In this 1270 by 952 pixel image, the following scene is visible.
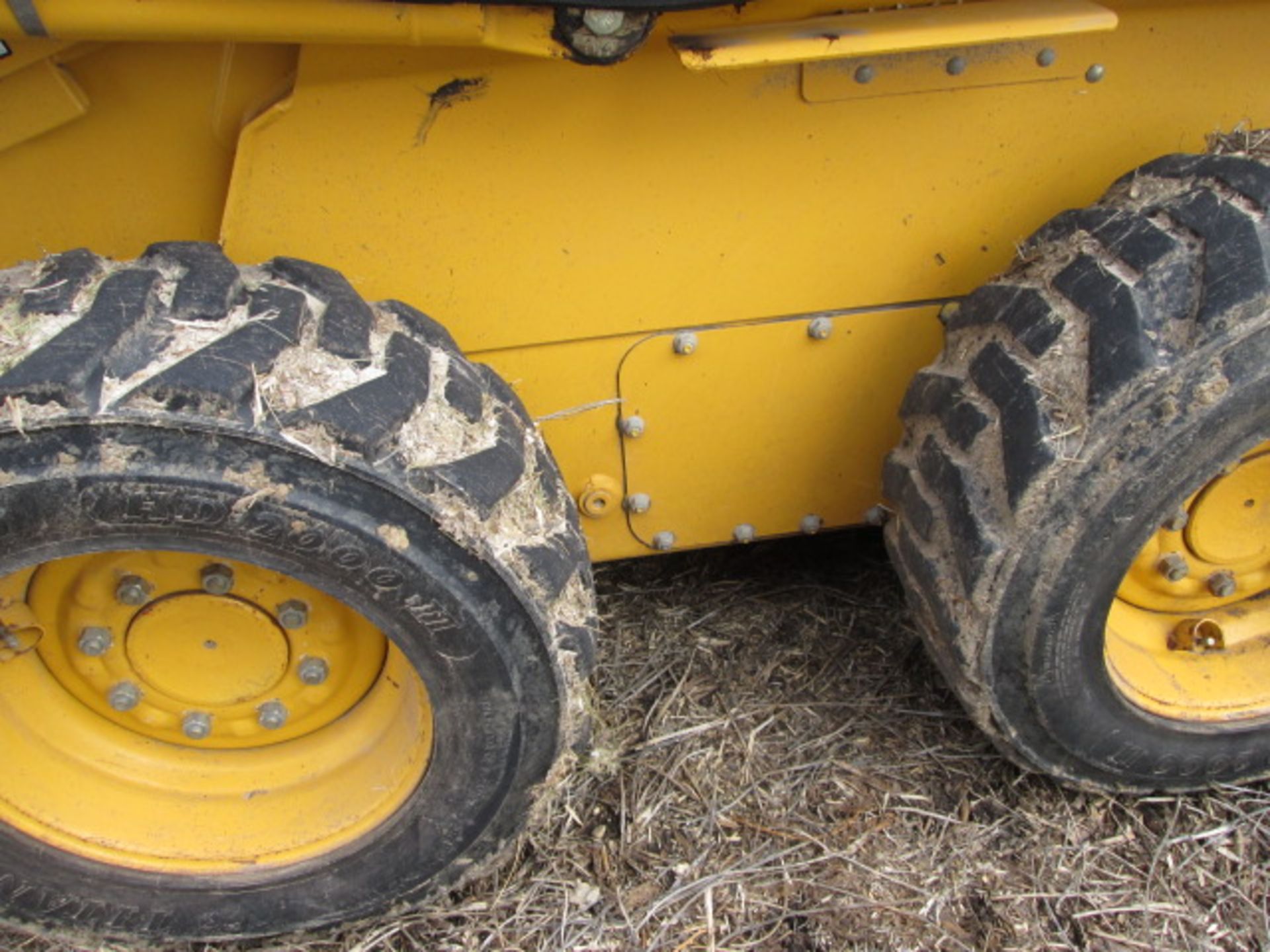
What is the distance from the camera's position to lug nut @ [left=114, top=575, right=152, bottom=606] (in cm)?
160

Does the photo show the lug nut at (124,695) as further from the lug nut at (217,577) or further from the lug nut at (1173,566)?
the lug nut at (1173,566)

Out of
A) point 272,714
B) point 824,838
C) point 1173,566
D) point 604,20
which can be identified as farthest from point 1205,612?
point 272,714

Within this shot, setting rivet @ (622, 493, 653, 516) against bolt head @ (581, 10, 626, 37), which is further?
rivet @ (622, 493, 653, 516)

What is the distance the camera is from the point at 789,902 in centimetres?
183

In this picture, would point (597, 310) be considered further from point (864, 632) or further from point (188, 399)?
point (864, 632)

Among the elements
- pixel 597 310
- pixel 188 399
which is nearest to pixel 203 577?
pixel 188 399

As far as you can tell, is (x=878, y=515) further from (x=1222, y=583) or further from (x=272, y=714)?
(x=272, y=714)

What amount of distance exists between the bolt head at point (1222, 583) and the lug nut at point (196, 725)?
1614 mm

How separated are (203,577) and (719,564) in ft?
3.83

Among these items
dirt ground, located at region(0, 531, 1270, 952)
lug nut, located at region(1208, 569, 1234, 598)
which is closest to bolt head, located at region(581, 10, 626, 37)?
dirt ground, located at region(0, 531, 1270, 952)

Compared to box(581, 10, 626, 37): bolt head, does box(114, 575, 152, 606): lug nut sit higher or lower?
lower

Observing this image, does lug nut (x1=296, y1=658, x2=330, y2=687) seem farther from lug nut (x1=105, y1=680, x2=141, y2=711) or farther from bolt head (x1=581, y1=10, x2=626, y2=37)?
bolt head (x1=581, y1=10, x2=626, y2=37)

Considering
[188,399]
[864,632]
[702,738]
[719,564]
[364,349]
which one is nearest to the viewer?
[188,399]

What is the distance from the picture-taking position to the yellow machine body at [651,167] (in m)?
1.53
